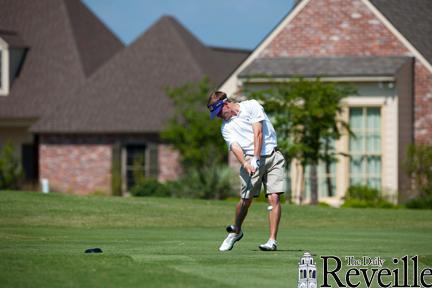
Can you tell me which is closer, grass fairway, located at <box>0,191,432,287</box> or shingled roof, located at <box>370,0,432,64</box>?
grass fairway, located at <box>0,191,432,287</box>

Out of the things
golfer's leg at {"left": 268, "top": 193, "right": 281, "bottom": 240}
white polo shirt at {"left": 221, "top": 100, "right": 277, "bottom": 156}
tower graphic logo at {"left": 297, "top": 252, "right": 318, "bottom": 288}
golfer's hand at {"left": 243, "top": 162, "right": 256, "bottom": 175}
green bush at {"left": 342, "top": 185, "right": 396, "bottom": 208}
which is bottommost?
tower graphic logo at {"left": 297, "top": 252, "right": 318, "bottom": 288}

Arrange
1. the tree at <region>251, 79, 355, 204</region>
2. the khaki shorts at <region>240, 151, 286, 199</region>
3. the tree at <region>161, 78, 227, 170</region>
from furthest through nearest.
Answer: the tree at <region>161, 78, 227, 170</region> → the tree at <region>251, 79, 355, 204</region> → the khaki shorts at <region>240, 151, 286, 199</region>

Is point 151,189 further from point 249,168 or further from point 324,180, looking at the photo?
point 249,168

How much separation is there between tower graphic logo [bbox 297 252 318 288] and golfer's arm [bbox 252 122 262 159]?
11.1 feet

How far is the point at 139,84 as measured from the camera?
38750mm

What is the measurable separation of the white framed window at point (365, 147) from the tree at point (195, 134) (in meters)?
4.89

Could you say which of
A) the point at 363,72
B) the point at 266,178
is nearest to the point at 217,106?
the point at 266,178

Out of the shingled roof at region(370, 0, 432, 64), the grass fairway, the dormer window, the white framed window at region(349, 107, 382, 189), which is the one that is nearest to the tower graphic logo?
the grass fairway

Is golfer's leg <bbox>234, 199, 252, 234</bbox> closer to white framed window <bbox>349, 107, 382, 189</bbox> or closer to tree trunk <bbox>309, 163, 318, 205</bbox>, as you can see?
tree trunk <bbox>309, 163, 318, 205</bbox>

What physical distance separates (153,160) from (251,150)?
23.6 m

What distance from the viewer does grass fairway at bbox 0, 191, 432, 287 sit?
10422 millimetres

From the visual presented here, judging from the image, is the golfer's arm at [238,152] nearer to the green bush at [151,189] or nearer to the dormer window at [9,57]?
the green bush at [151,189]

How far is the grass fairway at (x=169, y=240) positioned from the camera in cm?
1042

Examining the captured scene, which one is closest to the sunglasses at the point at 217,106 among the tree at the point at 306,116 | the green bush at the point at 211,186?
the tree at the point at 306,116
